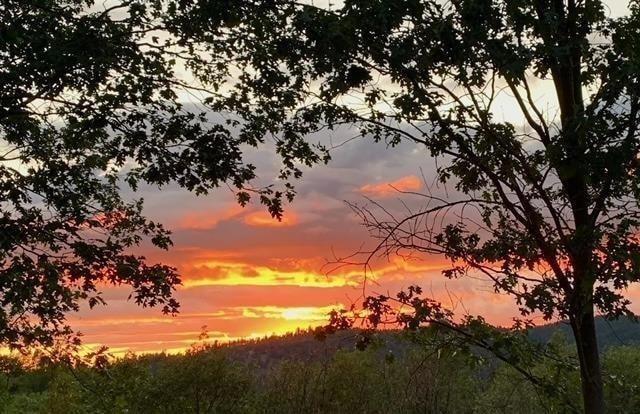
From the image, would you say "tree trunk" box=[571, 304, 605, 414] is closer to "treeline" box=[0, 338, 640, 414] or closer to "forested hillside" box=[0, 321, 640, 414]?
"forested hillside" box=[0, 321, 640, 414]

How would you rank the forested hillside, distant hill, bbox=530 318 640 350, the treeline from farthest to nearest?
the treeline
the forested hillside
distant hill, bbox=530 318 640 350

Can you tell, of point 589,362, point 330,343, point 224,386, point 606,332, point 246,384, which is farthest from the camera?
point 606,332

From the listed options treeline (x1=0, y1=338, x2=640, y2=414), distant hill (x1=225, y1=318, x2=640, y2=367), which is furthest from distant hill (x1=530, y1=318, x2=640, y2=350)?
treeline (x1=0, y1=338, x2=640, y2=414)

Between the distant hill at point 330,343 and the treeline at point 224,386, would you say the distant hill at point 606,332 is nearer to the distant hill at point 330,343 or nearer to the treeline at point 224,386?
the distant hill at point 330,343

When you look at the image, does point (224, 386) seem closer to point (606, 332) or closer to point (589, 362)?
point (589, 362)

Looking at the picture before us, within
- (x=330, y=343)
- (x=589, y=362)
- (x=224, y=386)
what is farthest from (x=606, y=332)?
(x=589, y=362)

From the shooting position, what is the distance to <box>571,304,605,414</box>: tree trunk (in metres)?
9.79

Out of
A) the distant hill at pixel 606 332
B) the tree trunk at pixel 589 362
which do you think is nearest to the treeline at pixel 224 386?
the distant hill at pixel 606 332

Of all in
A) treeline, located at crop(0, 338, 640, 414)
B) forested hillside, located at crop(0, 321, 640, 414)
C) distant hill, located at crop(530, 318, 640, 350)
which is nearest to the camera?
distant hill, located at crop(530, 318, 640, 350)

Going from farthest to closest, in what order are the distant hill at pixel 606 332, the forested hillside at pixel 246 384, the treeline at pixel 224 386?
the treeline at pixel 224 386 < the forested hillside at pixel 246 384 < the distant hill at pixel 606 332

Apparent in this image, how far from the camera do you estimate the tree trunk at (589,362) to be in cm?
979

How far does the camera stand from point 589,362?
10.1 meters

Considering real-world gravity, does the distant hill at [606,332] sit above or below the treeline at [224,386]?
above

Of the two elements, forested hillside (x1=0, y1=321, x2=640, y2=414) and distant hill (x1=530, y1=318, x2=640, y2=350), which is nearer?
distant hill (x1=530, y1=318, x2=640, y2=350)
